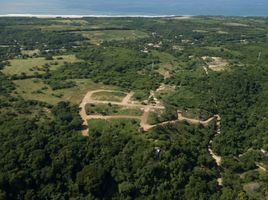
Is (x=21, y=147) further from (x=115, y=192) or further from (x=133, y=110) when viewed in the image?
(x=133, y=110)

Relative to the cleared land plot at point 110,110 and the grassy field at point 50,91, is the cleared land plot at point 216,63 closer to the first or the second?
the grassy field at point 50,91

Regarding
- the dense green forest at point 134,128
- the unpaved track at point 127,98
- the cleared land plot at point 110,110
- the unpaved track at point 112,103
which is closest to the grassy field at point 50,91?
the dense green forest at point 134,128

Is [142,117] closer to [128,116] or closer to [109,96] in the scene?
[128,116]

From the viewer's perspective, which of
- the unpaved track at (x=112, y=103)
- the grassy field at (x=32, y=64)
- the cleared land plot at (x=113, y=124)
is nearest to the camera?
the cleared land plot at (x=113, y=124)

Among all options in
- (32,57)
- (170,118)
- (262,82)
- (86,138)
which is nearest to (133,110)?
(170,118)

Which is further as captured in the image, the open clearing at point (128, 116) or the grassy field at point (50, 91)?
the grassy field at point (50, 91)

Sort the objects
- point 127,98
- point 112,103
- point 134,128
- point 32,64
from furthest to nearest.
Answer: point 32,64
point 127,98
point 112,103
point 134,128

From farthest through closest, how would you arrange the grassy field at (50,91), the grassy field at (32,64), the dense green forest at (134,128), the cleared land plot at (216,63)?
1. the cleared land plot at (216,63)
2. the grassy field at (32,64)
3. the grassy field at (50,91)
4. the dense green forest at (134,128)

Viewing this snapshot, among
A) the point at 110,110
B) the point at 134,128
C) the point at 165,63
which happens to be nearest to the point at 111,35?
the point at 165,63
